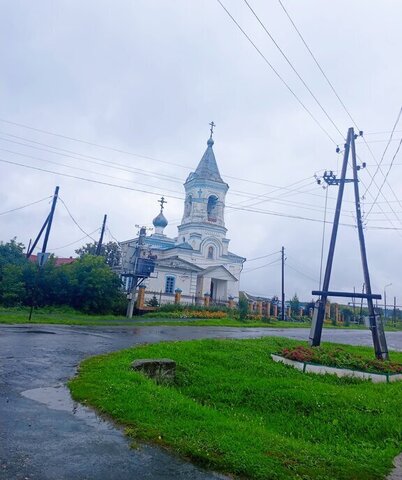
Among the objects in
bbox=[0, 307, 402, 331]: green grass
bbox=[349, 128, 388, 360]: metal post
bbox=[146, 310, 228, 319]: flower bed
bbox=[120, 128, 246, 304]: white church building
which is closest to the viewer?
bbox=[349, 128, 388, 360]: metal post

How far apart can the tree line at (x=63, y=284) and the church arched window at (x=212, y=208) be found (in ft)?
69.3

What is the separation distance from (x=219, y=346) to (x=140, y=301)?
19.4 m

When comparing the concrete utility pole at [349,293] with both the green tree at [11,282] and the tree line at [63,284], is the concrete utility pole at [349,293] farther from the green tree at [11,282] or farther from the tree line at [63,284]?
the green tree at [11,282]

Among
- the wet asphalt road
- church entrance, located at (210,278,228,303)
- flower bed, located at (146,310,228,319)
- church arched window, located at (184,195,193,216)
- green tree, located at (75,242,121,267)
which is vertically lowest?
the wet asphalt road

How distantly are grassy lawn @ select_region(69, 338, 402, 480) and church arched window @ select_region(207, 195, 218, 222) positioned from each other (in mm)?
38827

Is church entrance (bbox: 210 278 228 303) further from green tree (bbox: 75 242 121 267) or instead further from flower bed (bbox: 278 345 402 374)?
flower bed (bbox: 278 345 402 374)

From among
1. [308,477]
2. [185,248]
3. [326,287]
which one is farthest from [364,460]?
[185,248]

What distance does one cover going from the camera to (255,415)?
6.47 meters

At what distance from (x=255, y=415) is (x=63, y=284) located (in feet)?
74.9

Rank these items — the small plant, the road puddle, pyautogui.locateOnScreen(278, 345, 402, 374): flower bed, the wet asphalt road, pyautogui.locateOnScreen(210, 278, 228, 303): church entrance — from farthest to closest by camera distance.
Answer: pyautogui.locateOnScreen(210, 278, 228, 303): church entrance < the small plant < pyautogui.locateOnScreen(278, 345, 402, 374): flower bed < the road puddle < the wet asphalt road

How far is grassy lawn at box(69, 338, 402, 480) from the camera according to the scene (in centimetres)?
414

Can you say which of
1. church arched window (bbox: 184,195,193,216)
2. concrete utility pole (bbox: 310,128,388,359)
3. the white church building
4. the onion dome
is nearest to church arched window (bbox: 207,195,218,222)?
the white church building

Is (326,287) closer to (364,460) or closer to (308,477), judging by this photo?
(364,460)

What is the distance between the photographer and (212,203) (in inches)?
1912
